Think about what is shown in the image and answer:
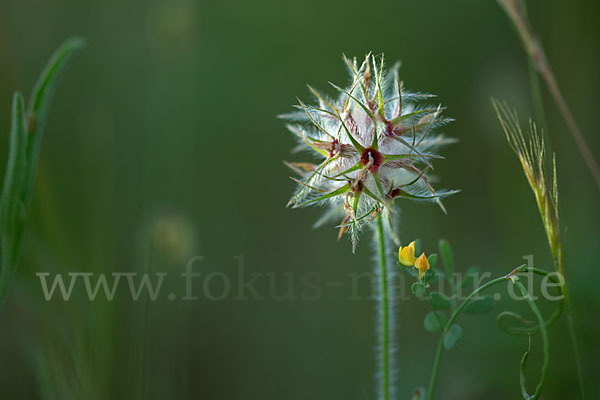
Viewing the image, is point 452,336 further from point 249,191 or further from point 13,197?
point 249,191

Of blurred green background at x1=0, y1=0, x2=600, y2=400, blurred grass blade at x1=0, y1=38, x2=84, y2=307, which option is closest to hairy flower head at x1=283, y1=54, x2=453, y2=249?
blurred grass blade at x1=0, y1=38, x2=84, y2=307

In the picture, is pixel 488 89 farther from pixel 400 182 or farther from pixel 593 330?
pixel 400 182

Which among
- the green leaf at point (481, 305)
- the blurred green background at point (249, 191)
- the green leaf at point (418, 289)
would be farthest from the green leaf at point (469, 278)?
the blurred green background at point (249, 191)

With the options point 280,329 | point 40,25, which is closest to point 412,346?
point 280,329

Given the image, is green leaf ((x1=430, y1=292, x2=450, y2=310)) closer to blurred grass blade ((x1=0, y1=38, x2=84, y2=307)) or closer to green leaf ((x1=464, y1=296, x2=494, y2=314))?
green leaf ((x1=464, y1=296, x2=494, y2=314))

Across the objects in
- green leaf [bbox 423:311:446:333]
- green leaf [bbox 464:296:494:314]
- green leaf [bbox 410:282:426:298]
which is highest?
green leaf [bbox 410:282:426:298]

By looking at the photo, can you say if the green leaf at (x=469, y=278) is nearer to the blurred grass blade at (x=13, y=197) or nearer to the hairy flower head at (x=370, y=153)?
the hairy flower head at (x=370, y=153)
